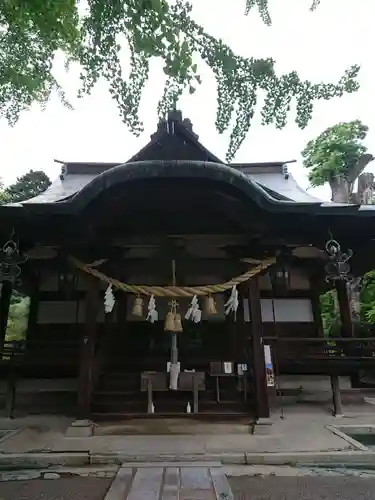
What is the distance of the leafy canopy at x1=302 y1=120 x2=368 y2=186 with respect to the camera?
781 inches

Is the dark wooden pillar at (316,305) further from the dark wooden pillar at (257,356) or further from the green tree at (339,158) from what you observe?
the green tree at (339,158)

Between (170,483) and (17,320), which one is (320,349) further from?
(17,320)

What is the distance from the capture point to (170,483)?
3.68 metres

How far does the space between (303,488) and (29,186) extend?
22.7 meters

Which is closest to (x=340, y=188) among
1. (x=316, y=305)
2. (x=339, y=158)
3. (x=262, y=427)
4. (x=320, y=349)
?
(x=339, y=158)

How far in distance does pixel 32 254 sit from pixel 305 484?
6.25 m

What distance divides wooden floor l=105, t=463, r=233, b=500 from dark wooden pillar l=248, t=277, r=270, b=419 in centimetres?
162

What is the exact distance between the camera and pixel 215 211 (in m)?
6.12

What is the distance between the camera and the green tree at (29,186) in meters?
21.5

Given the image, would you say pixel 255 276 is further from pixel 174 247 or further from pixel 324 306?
pixel 324 306

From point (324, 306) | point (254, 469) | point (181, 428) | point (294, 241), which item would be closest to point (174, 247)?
point (294, 241)

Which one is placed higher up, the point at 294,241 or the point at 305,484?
the point at 294,241

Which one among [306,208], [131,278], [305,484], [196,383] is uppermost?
[306,208]

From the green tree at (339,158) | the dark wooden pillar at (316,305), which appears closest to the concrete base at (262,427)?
the dark wooden pillar at (316,305)
